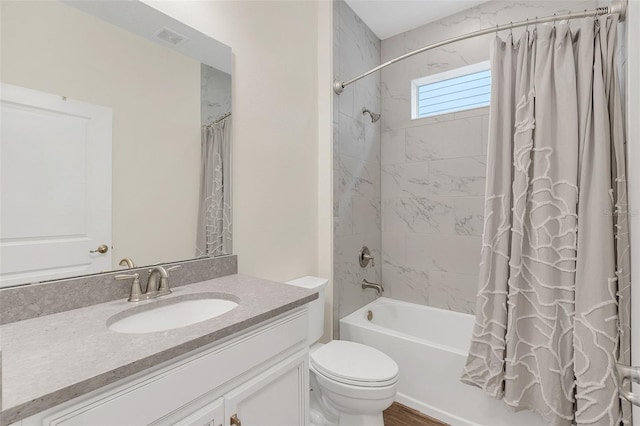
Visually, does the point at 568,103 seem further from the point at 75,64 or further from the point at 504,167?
the point at 75,64

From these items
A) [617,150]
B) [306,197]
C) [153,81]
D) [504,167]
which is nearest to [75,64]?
[153,81]

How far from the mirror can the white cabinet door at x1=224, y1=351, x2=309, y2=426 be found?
0.63 m

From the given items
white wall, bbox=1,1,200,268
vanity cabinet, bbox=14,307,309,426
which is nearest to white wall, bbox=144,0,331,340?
white wall, bbox=1,1,200,268

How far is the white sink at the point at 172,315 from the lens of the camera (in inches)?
38.0

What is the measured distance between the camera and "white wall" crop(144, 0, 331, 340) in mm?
1530

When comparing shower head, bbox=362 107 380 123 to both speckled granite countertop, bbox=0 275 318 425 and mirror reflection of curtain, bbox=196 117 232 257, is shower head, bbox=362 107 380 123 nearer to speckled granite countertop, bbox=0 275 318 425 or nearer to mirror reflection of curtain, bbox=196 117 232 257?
Result: mirror reflection of curtain, bbox=196 117 232 257

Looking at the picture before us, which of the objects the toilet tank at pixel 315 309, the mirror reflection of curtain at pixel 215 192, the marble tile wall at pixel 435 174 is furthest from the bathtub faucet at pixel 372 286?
the mirror reflection of curtain at pixel 215 192

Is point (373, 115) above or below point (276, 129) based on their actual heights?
above

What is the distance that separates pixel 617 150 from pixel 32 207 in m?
2.27

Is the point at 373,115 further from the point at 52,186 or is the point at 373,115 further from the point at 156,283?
the point at 52,186

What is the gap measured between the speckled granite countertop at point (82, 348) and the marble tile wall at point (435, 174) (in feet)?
5.51

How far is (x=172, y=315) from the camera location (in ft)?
3.56

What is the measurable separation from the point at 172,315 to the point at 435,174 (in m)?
2.08

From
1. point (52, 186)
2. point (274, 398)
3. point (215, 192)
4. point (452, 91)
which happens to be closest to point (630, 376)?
point (274, 398)
